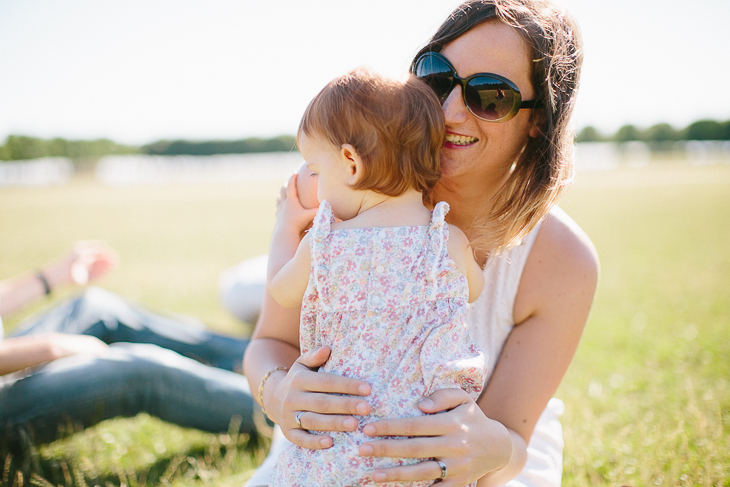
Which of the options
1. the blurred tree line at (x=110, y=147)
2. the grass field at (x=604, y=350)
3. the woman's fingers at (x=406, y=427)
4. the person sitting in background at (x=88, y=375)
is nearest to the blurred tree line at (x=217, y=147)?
the blurred tree line at (x=110, y=147)

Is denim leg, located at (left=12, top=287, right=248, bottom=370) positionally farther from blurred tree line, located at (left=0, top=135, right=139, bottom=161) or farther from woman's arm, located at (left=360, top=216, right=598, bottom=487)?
blurred tree line, located at (left=0, top=135, right=139, bottom=161)

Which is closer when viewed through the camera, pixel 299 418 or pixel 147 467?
pixel 299 418

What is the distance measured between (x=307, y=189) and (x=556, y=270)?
3.18 feet

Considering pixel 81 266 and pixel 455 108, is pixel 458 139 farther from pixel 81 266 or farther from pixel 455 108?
pixel 81 266

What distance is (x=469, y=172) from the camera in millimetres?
1932

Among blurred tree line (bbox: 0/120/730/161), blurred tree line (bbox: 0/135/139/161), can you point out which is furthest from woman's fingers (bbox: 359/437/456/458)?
blurred tree line (bbox: 0/120/730/161)

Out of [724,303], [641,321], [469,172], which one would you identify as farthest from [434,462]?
[724,303]

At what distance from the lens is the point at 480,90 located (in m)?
1.78

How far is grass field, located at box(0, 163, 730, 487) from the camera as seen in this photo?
3.13m

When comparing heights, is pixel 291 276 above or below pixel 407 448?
above

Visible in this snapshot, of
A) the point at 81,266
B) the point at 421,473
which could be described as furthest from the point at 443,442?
the point at 81,266

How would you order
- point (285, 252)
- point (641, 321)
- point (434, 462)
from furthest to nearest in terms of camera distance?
1. point (641, 321)
2. point (285, 252)
3. point (434, 462)

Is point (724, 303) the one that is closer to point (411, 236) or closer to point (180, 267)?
point (411, 236)

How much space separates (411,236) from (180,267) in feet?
30.3
